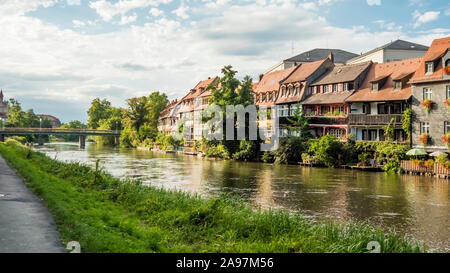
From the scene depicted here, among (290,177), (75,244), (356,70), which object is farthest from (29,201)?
(356,70)

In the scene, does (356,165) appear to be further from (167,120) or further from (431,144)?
(167,120)

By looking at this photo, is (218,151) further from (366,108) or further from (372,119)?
(372,119)

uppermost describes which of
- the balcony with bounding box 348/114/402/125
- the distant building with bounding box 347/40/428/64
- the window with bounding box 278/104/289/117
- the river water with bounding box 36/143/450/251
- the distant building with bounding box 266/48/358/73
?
the distant building with bounding box 266/48/358/73

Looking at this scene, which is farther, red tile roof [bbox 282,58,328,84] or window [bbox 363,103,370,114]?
red tile roof [bbox 282,58,328,84]

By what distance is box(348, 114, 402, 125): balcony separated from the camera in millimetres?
43406

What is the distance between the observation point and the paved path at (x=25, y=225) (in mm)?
8367

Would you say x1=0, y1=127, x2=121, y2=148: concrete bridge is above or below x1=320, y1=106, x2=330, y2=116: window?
below

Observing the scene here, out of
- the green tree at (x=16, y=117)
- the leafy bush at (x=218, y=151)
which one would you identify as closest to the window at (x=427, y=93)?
the leafy bush at (x=218, y=151)

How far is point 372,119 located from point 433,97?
6.86m

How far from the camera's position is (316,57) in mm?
81062

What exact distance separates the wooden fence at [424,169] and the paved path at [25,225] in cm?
3235

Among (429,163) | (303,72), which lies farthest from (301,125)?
(429,163)

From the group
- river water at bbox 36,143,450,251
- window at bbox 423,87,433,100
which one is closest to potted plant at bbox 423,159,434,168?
river water at bbox 36,143,450,251

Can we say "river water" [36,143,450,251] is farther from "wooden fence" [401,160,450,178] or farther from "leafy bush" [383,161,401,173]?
"leafy bush" [383,161,401,173]
